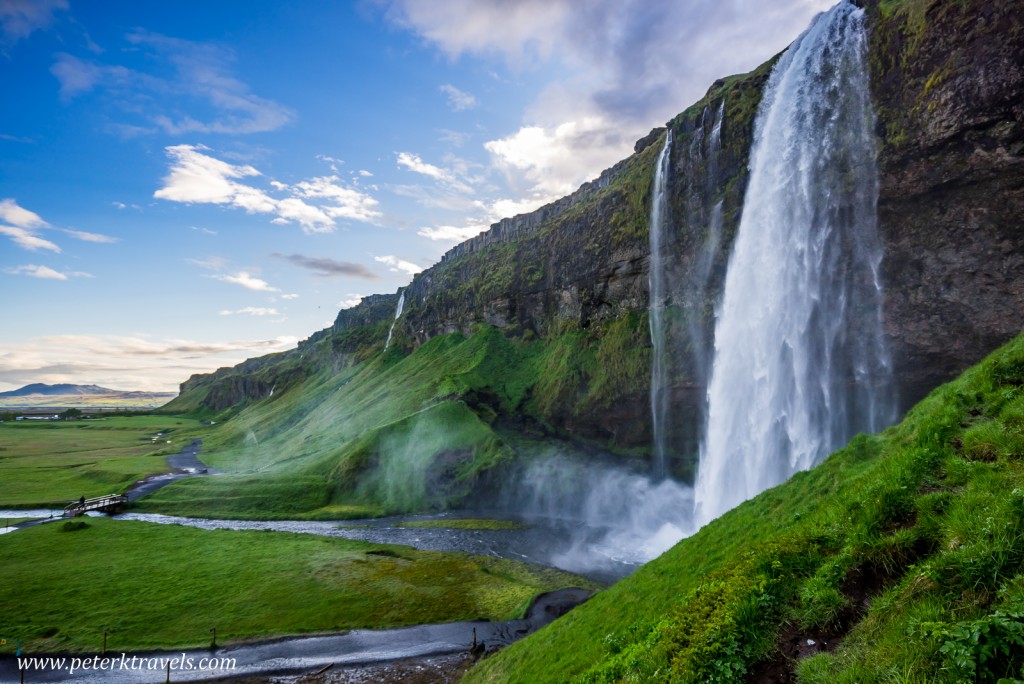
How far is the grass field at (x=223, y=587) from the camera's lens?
3634 centimetres

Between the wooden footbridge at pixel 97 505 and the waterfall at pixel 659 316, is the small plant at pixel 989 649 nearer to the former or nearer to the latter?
the waterfall at pixel 659 316

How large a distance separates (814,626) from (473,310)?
14202 cm

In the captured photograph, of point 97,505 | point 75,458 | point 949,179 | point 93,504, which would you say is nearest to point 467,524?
point 97,505

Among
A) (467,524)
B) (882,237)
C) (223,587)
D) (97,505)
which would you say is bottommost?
(467,524)

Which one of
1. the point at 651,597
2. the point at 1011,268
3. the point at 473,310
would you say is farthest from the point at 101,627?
the point at 473,310

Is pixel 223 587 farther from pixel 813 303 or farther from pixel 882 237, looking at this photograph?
pixel 882 237

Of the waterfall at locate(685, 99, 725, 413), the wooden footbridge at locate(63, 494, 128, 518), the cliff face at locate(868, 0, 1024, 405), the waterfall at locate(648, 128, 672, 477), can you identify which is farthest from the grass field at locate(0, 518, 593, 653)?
the cliff face at locate(868, 0, 1024, 405)

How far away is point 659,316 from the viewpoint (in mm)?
81938

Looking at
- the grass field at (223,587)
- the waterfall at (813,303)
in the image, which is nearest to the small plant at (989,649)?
the grass field at (223,587)

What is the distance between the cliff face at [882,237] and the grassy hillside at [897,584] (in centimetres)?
4184

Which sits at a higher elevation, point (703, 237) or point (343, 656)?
point (703, 237)

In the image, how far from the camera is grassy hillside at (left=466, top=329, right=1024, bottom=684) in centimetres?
596

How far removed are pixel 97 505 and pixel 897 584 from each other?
3991 inches

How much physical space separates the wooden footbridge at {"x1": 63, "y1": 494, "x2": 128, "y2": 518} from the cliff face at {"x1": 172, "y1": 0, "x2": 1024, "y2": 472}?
73.9 meters
